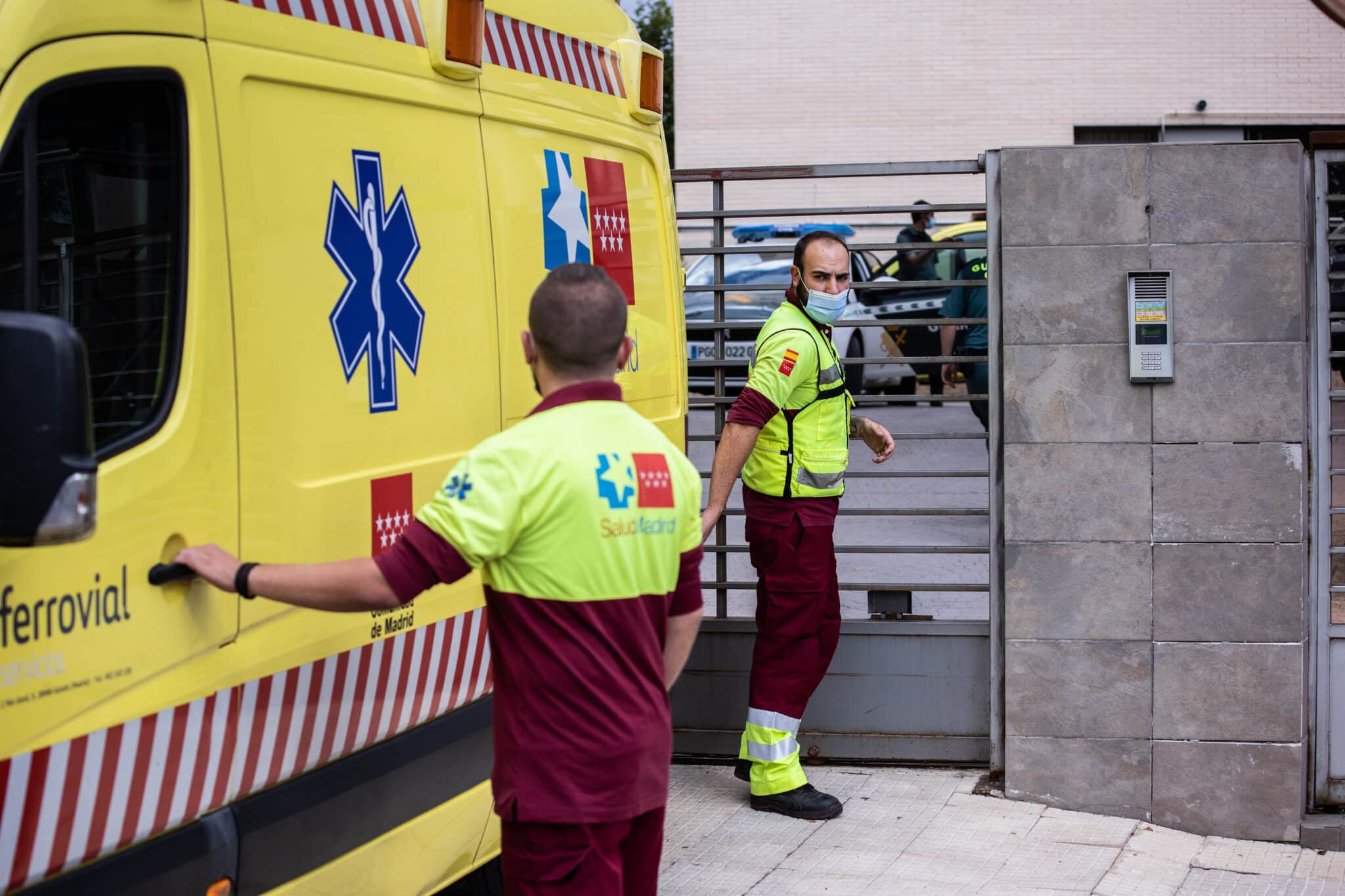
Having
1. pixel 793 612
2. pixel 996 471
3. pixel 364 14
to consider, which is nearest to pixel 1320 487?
pixel 996 471

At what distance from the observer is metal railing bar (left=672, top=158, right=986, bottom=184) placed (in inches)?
220

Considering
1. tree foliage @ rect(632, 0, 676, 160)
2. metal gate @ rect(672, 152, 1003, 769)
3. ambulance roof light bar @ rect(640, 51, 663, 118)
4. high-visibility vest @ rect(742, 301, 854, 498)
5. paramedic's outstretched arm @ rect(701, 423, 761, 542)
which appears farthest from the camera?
tree foliage @ rect(632, 0, 676, 160)

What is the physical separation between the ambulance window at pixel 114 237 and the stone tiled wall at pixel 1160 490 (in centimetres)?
350

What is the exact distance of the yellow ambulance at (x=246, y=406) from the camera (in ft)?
7.76

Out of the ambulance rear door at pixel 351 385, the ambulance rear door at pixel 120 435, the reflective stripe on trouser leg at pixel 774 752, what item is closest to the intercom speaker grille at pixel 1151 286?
the reflective stripe on trouser leg at pixel 774 752

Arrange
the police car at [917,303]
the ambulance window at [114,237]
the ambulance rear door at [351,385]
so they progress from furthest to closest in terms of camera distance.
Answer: the police car at [917,303]
the ambulance rear door at [351,385]
the ambulance window at [114,237]

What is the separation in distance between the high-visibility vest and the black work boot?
1.11m

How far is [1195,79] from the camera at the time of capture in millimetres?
23469

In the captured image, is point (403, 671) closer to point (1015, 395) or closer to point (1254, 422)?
point (1015, 395)

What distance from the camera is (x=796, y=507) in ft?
17.1

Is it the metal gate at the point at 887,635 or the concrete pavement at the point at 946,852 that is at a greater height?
the metal gate at the point at 887,635

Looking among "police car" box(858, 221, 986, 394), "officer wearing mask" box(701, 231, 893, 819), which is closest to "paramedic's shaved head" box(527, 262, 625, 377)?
"officer wearing mask" box(701, 231, 893, 819)

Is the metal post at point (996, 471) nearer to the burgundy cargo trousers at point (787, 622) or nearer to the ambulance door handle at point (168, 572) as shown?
the burgundy cargo trousers at point (787, 622)

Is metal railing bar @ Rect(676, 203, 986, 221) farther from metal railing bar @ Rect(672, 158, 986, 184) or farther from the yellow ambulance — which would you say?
the yellow ambulance
